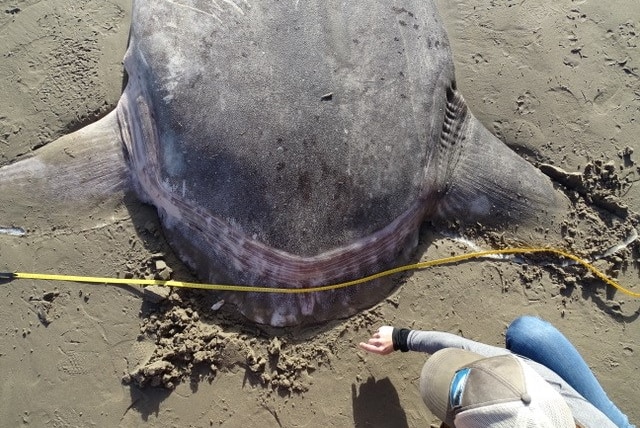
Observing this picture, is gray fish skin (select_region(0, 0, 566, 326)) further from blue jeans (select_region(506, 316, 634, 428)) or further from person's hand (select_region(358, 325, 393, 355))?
blue jeans (select_region(506, 316, 634, 428))

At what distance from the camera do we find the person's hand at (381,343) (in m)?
2.77

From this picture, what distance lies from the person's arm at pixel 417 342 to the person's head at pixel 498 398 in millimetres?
458

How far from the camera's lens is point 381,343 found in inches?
110

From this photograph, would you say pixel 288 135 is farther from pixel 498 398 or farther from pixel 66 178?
pixel 498 398

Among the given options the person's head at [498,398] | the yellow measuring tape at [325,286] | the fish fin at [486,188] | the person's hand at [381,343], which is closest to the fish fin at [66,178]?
the yellow measuring tape at [325,286]

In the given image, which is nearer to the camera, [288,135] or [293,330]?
[288,135]

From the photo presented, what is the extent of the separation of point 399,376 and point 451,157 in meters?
1.41

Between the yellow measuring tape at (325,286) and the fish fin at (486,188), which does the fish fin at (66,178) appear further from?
the fish fin at (486,188)

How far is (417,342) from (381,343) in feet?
0.73

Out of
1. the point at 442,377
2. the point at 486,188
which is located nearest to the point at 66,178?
the point at 442,377

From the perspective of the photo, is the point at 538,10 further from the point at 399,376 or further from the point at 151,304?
the point at 151,304

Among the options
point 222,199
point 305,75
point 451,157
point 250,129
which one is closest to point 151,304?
point 222,199

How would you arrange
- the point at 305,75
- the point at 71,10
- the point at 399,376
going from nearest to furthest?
the point at 305,75
the point at 399,376
the point at 71,10

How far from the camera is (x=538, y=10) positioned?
12.0 feet
